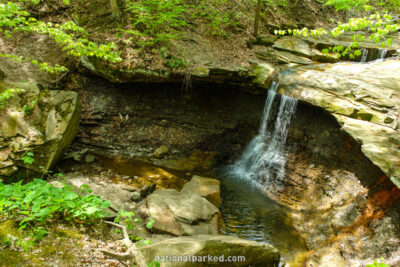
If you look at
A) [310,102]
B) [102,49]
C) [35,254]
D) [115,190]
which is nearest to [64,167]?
[115,190]

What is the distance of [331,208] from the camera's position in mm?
5820

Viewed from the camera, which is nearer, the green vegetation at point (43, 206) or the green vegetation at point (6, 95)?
the green vegetation at point (43, 206)

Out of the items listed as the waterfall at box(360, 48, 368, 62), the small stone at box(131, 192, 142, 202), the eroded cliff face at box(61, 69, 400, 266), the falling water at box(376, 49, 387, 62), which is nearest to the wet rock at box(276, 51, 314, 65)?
the waterfall at box(360, 48, 368, 62)

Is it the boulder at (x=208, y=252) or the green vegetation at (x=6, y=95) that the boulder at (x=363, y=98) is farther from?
the green vegetation at (x=6, y=95)

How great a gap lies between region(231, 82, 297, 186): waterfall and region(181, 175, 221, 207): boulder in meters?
1.90

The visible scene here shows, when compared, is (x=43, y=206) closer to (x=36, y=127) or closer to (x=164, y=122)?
(x=36, y=127)

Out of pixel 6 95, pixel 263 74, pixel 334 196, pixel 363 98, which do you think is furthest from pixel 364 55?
pixel 6 95

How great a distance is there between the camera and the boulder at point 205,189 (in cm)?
633

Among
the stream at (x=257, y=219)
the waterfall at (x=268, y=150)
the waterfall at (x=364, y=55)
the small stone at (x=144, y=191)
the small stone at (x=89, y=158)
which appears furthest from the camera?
the waterfall at (x=364, y=55)

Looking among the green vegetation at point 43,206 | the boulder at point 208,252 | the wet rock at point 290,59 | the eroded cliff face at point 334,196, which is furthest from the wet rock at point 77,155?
the wet rock at point 290,59

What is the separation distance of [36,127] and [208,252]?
552 centimetres

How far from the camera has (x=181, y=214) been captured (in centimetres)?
502

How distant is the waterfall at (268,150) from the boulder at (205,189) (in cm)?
190

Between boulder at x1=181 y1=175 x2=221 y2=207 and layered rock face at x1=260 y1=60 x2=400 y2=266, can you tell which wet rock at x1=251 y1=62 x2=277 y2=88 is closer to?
layered rock face at x1=260 y1=60 x2=400 y2=266
